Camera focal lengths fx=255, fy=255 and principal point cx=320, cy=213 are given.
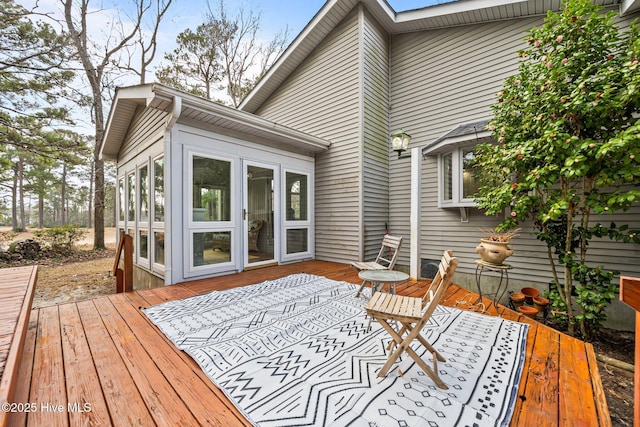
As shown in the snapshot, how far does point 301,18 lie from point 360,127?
7.36 m

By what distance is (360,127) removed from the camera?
5648 mm

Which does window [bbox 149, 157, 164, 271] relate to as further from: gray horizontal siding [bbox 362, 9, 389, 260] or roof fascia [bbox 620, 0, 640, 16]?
roof fascia [bbox 620, 0, 640, 16]

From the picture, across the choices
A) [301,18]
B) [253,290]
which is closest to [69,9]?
[301,18]

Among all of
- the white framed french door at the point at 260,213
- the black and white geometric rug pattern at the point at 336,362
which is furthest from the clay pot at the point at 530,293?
the white framed french door at the point at 260,213

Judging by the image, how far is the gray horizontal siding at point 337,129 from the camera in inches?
226

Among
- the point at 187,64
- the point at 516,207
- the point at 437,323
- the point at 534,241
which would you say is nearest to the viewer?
the point at 437,323

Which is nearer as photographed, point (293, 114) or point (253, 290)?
point (253, 290)

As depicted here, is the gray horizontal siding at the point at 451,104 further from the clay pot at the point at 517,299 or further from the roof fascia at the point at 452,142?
the clay pot at the point at 517,299

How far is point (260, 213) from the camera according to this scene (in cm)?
522

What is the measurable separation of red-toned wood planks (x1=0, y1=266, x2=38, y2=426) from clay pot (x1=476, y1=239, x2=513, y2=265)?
14.2 feet

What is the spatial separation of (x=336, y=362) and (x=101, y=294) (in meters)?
6.95

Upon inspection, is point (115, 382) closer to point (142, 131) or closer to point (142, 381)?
point (142, 381)

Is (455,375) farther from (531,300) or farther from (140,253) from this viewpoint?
(140,253)

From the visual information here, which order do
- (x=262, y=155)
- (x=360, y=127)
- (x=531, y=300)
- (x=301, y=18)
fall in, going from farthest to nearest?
(x=301, y=18)
(x=360, y=127)
(x=262, y=155)
(x=531, y=300)
